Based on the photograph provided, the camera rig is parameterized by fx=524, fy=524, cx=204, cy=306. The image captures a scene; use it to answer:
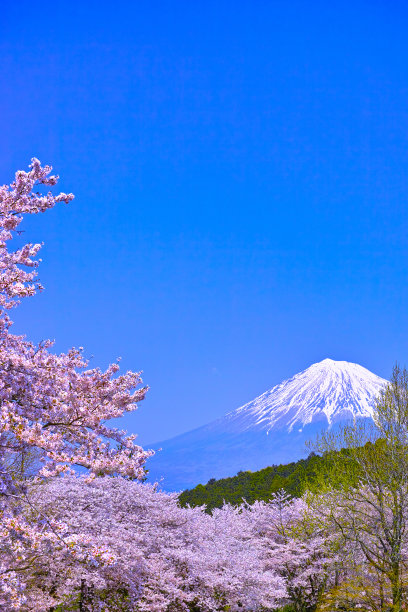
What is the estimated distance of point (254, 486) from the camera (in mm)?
54312

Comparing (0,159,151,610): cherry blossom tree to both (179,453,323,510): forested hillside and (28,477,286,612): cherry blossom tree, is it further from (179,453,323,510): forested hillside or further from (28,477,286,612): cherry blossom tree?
(179,453,323,510): forested hillside

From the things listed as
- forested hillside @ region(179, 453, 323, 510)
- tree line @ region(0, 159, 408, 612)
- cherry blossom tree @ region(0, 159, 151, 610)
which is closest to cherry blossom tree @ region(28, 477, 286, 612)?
tree line @ region(0, 159, 408, 612)

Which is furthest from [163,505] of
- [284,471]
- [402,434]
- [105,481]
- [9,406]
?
[284,471]

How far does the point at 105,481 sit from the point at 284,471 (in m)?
42.7

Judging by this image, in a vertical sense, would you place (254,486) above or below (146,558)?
above

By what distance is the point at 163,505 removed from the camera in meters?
21.1

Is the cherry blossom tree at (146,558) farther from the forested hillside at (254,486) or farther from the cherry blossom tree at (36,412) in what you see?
the forested hillside at (254,486)

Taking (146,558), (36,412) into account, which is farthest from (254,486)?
(36,412)

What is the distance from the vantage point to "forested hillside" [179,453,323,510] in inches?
1853

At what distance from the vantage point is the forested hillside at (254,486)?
47.1m

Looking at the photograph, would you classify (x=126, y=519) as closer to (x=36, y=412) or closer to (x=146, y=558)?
(x=146, y=558)

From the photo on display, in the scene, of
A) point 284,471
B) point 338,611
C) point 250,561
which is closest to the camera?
point 338,611

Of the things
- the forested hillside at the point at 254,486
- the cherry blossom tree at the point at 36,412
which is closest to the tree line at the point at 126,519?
the cherry blossom tree at the point at 36,412

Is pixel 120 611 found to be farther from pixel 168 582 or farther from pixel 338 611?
pixel 338 611
